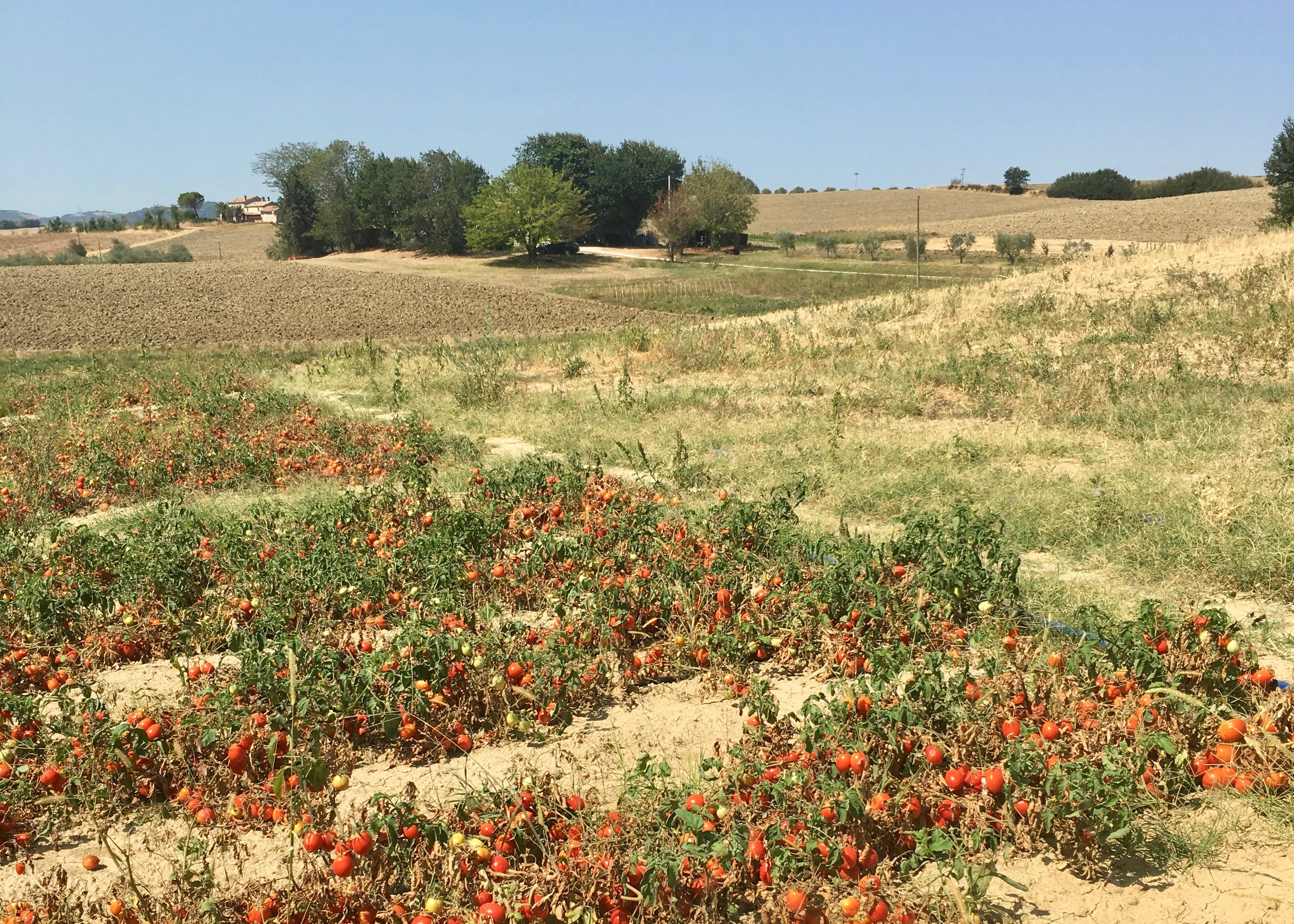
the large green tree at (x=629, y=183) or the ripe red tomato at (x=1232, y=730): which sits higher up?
the large green tree at (x=629, y=183)

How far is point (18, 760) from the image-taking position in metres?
4.01

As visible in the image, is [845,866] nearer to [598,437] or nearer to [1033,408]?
[598,437]

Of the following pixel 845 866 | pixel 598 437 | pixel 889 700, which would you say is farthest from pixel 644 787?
pixel 598 437

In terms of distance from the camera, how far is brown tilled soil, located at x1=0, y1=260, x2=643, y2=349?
1074 inches

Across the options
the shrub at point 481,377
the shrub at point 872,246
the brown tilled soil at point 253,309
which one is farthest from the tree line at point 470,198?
the shrub at point 481,377

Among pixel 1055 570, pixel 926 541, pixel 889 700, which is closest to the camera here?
pixel 889 700

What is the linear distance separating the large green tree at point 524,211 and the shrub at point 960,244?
21.9 m

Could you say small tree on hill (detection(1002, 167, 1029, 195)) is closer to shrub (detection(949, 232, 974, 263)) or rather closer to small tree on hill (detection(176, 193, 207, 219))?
shrub (detection(949, 232, 974, 263))

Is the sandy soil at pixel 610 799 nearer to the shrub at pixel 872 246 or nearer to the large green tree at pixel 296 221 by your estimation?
the shrub at pixel 872 246

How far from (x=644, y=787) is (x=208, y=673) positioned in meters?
2.42

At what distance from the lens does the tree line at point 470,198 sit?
6016 cm

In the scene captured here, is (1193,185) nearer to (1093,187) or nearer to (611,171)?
(1093,187)

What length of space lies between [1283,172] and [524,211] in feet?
121

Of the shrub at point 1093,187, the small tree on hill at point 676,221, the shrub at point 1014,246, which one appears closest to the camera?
the shrub at point 1014,246
